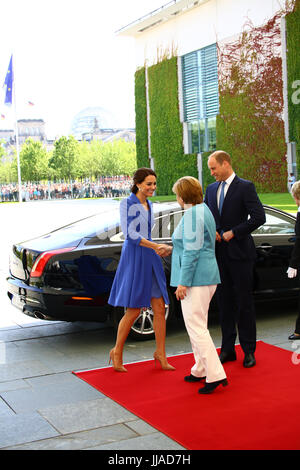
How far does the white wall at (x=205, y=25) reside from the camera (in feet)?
101

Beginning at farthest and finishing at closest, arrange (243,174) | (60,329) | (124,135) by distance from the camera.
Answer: (124,135)
(243,174)
(60,329)

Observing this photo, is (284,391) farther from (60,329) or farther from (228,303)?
(60,329)

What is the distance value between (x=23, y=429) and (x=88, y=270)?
2223 mm

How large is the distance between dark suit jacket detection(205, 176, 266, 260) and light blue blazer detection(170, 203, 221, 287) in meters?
0.66

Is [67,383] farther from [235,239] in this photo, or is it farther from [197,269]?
[235,239]

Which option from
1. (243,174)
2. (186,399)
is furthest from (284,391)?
(243,174)

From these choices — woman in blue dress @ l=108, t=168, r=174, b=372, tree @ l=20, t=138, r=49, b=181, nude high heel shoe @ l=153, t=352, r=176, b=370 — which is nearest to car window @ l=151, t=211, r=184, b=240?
woman in blue dress @ l=108, t=168, r=174, b=372

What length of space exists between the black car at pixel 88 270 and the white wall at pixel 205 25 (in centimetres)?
2595

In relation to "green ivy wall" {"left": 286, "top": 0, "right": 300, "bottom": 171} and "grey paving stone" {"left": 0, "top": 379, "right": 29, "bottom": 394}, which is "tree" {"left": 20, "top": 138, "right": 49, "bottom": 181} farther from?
"grey paving stone" {"left": 0, "top": 379, "right": 29, "bottom": 394}

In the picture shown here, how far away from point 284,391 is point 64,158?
81.4 m

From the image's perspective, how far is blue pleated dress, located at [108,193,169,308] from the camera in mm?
5312

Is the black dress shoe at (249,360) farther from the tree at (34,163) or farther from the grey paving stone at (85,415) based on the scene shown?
the tree at (34,163)

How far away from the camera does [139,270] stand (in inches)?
210
